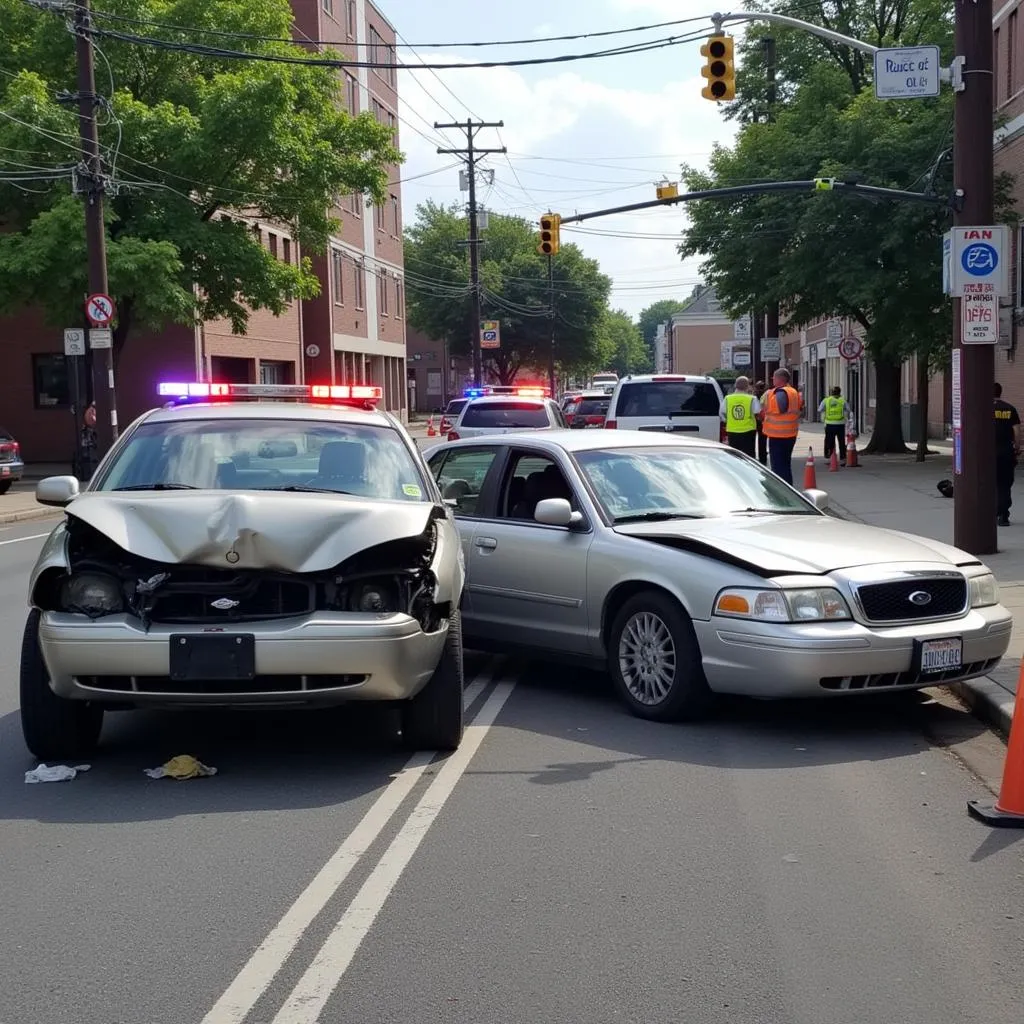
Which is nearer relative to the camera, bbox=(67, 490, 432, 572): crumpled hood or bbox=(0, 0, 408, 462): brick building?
bbox=(67, 490, 432, 572): crumpled hood

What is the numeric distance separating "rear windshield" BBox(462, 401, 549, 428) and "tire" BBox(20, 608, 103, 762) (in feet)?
49.6

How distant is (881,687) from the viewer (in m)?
7.43

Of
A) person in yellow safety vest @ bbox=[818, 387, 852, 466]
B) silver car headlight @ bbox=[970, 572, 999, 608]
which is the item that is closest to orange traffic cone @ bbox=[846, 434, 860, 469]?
person in yellow safety vest @ bbox=[818, 387, 852, 466]

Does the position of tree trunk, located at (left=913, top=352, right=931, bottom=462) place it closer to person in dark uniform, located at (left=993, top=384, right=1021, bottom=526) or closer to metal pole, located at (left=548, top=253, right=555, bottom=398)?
person in dark uniform, located at (left=993, top=384, right=1021, bottom=526)

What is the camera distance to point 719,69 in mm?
19672

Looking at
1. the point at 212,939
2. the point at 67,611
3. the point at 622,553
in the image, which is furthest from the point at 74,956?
the point at 622,553

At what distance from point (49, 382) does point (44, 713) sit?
37164 millimetres

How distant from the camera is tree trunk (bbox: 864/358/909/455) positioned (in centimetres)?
3578

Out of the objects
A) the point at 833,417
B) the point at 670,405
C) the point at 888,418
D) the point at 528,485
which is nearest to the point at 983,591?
the point at 528,485

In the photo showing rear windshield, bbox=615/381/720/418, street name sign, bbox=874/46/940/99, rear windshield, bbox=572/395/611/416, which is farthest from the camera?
rear windshield, bbox=572/395/611/416

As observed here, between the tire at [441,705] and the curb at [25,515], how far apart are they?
18.0 metres

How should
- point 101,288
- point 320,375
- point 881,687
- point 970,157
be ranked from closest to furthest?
1. point 881,687
2. point 970,157
3. point 101,288
4. point 320,375

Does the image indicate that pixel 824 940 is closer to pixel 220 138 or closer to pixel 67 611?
pixel 67 611

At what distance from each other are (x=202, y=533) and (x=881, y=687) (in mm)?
3544
